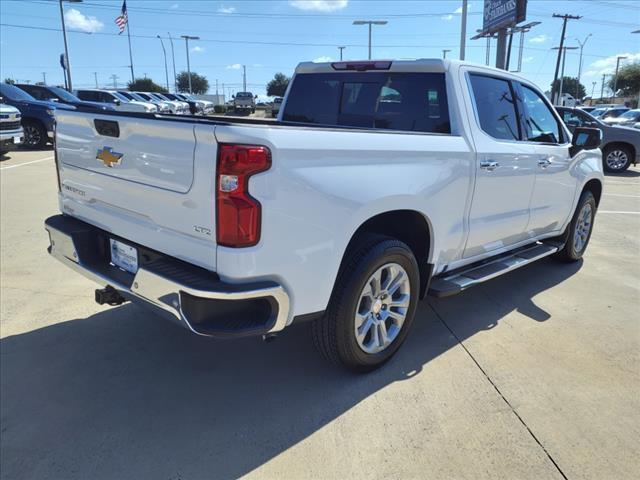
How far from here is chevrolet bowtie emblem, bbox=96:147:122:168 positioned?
2.66 metres

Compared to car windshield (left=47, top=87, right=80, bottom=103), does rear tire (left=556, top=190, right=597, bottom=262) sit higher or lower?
lower

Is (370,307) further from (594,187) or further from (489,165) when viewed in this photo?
(594,187)

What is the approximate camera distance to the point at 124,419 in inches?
105

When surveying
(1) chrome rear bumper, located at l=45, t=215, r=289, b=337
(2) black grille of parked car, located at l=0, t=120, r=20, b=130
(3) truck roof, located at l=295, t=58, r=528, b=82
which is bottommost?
(1) chrome rear bumper, located at l=45, t=215, r=289, b=337

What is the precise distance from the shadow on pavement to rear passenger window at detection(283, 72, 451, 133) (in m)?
1.59

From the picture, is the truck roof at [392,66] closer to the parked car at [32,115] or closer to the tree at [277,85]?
the parked car at [32,115]

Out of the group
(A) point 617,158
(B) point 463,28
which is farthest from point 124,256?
(B) point 463,28

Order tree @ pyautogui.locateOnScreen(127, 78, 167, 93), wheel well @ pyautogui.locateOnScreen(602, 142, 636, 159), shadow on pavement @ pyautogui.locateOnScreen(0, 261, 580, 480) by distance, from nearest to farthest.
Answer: shadow on pavement @ pyautogui.locateOnScreen(0, 261, 580, 480) < wheel well @ pyautogui.locateOnScreen(602, 142, 636, 159) < tree @ pyautogui.locateOnScreen(127, 78, 167, 93)

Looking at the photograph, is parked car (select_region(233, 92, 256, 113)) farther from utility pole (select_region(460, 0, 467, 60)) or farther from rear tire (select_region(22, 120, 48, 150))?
rear tire (select_region(22, 120, 48, 150))

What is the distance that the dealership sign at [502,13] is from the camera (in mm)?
21203

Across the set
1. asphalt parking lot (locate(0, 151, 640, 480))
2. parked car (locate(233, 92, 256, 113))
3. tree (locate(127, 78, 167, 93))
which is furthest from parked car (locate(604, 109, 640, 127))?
tree (locate(127, 78, 167, 93))

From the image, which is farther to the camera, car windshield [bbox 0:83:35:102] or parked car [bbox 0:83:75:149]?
car windshield [bbox 0:83:35:102]

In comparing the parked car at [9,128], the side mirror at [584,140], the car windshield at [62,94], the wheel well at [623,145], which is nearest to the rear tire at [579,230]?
the side mirror at [584,140]

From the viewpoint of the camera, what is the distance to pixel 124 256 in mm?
2779
